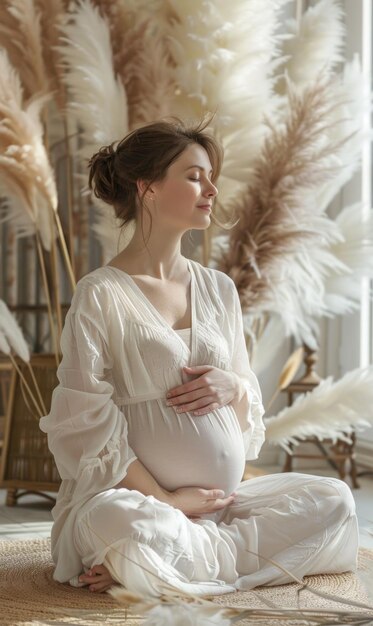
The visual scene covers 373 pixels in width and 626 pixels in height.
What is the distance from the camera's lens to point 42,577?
227 cm

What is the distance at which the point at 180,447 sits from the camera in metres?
2.15

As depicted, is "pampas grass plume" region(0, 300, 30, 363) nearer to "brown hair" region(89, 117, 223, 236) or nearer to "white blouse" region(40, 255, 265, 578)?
"brown hair" region(89, 117, 223, 236)

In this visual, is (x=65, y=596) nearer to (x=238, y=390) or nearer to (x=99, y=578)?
(x=99, y=578)

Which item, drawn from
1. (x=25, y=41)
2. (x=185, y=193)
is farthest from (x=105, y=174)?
(x=25, y=41)

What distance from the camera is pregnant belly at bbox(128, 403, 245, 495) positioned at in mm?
2154

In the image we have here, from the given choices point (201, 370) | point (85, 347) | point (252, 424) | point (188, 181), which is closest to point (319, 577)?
point (252, 424)

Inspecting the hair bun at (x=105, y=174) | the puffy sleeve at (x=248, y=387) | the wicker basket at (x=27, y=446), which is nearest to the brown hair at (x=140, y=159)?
the hair bun at (x=105, y=174)

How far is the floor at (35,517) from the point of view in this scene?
9.50 ft

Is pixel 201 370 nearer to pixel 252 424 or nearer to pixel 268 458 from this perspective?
pixel 252 424

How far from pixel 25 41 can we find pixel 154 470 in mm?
1744

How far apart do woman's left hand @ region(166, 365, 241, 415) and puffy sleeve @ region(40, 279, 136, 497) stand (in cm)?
13

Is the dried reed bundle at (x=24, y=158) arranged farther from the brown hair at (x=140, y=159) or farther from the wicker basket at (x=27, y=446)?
the brown hair at (x=140, y=159)

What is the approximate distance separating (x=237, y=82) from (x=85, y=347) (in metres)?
1.57

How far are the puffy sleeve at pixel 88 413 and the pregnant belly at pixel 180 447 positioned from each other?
0.05 metres
